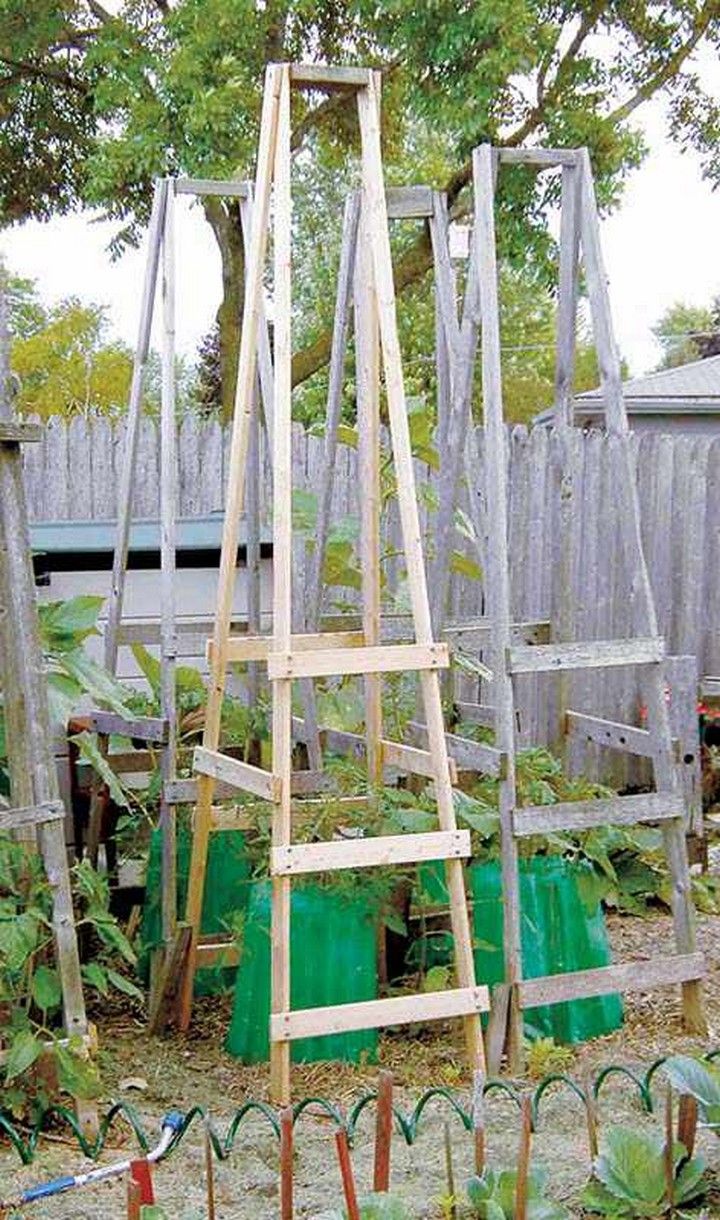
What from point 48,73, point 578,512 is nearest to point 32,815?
point 578,512

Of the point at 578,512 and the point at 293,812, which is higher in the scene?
the point at 578,512

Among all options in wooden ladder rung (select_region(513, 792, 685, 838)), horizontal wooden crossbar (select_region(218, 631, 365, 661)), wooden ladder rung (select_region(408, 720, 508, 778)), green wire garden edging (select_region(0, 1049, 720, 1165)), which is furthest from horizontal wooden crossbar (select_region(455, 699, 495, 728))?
green wire garden edging (select_region(0, 1049, 720, 1165))

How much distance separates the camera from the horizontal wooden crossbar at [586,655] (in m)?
3.83

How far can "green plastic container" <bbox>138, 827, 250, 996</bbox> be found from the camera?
4324 millimetres

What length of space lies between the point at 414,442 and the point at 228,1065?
1.87 meters

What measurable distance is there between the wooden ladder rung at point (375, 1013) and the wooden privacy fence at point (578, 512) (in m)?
3.54

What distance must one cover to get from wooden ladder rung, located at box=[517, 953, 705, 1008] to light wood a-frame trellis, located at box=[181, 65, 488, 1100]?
266 mm

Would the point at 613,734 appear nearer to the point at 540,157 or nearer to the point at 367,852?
the point at 367,852

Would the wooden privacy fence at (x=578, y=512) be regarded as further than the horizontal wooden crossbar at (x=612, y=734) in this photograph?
Yes

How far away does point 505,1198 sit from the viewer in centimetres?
243

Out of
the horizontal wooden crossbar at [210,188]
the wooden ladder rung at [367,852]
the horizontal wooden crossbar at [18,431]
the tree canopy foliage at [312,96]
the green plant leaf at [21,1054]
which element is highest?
the tree canopy foliage at [312,96]

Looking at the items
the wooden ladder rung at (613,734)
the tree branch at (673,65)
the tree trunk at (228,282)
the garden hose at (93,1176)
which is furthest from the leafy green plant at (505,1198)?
the tree branch at (673,65)

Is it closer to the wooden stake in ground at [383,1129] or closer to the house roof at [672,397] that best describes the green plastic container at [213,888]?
the wooden stake in ground at [383,1129]

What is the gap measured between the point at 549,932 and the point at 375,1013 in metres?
0.69
